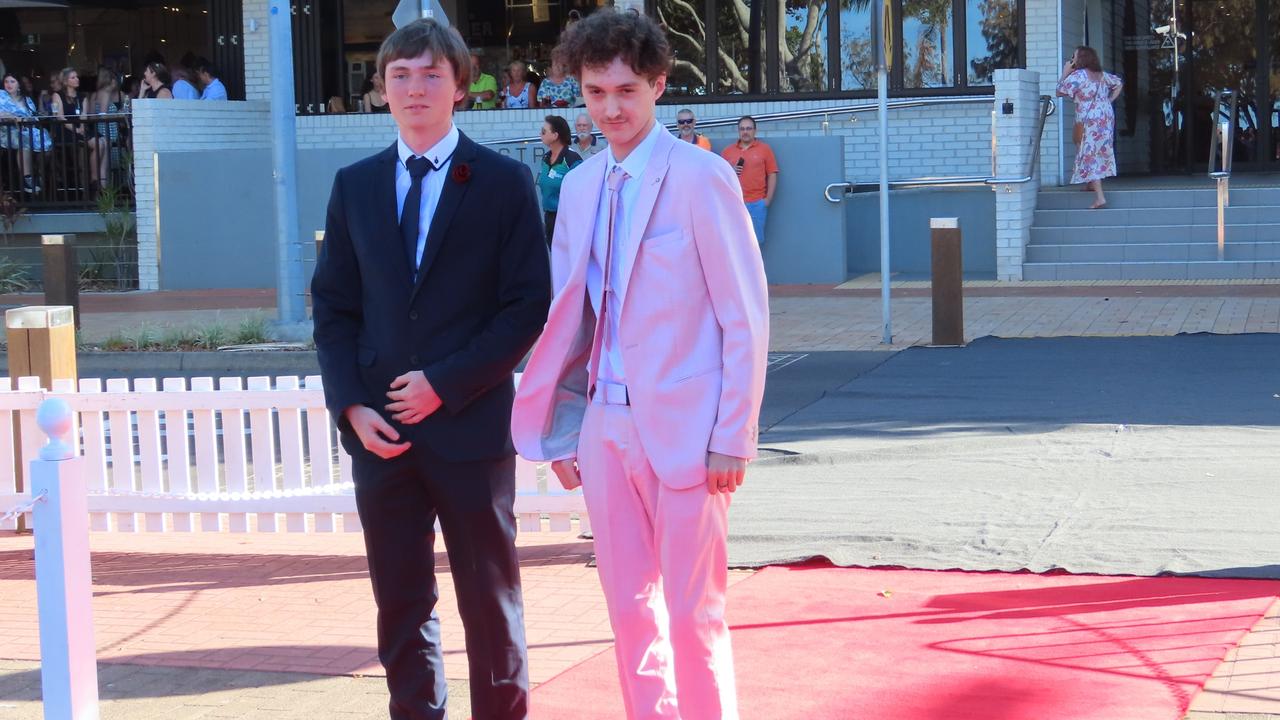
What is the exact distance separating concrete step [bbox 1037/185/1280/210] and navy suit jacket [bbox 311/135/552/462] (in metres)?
15.5

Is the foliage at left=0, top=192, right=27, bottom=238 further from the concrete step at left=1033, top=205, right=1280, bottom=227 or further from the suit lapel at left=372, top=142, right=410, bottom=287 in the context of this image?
the suit lapel at left=372, top=142, right=410, bottom=287

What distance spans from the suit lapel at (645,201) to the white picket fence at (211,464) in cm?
317

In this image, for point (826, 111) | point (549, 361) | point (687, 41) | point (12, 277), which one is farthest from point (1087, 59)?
point (549, 361)

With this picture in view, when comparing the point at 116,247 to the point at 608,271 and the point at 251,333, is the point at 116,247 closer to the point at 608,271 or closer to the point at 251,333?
the point at 251,333

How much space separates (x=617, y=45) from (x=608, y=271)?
52 centimetres

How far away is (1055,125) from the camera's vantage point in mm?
19719

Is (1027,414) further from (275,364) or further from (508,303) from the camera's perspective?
(275,364)

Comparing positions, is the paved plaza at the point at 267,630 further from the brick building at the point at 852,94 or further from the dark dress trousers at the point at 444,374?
the brick building at the point at 852,94

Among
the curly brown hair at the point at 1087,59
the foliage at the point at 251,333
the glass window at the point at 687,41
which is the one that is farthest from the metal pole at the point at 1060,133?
the foliage at the point at 251,333

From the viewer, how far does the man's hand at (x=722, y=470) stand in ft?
11.5

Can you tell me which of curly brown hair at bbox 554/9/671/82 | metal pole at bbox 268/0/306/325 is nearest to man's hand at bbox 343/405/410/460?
curly brown hair at bbox 554/9/671/82

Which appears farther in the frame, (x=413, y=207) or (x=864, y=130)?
(x=864, y=130)

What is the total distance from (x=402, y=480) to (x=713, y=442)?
0.89 meters

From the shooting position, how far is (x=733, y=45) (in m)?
21.1
